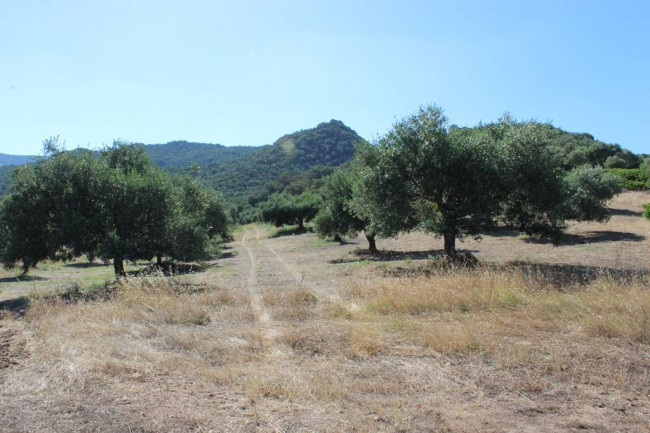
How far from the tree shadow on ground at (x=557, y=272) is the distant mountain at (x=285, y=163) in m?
117

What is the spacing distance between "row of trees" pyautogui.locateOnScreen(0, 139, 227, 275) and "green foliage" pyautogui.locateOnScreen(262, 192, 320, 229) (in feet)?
153

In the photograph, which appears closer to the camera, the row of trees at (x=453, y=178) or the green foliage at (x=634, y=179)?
the row of trees at (x=453, y=178)

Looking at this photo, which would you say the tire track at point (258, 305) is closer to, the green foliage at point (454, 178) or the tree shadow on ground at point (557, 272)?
the tree shadow on ground at point (557, 272)

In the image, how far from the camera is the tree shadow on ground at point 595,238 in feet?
83.4

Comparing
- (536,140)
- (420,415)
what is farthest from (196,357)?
(536,140)

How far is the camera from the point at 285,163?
170 m

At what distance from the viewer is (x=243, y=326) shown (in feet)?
27.2

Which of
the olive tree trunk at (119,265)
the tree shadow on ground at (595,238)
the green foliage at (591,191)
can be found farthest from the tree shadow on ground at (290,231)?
the olive tree trunk at (119,265)

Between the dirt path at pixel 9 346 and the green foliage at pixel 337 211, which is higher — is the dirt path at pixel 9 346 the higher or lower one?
the lower one

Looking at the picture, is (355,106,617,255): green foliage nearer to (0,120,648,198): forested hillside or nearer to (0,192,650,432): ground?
(0,192,650,432): ground

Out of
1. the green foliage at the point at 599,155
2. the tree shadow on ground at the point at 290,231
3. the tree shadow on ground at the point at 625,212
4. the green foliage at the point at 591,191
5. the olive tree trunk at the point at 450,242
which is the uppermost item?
the green foliage at the point at 599,155

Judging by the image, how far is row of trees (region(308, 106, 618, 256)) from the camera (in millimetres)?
15352

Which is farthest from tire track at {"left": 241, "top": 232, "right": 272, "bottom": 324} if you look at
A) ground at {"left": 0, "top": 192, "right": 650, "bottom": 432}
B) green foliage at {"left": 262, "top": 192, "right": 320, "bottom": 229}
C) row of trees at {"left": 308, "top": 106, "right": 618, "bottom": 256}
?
green foliage at {"left": 262, "top": 192, "right": 320, "bottom": 229}

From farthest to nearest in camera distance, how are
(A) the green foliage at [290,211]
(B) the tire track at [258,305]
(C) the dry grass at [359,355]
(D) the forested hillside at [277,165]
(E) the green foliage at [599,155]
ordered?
(D) the forested hillside at [277,165]
(E) the green foliage at [599,155]
(A) the green foliage at [290,211]
(B) the tire track at [258,305]
(C) the dry grass at [359,355]
